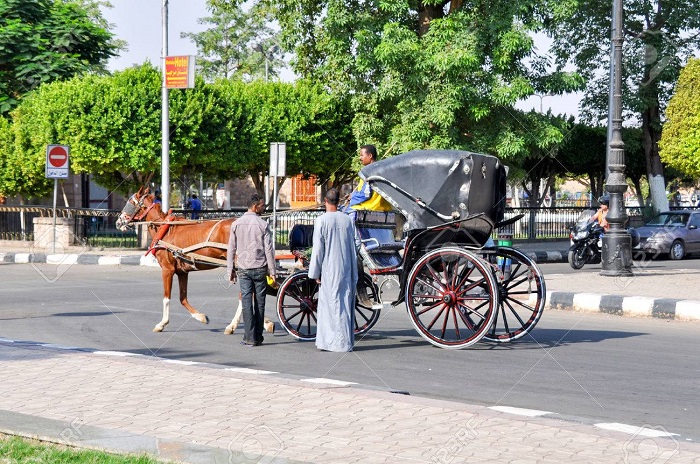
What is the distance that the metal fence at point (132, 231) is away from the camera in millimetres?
30672

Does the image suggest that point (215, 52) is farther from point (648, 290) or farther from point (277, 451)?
point (277, 451)

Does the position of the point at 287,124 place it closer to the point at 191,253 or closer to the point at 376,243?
the point at 191,253

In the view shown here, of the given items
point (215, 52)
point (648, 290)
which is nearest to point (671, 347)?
point (648, 290)

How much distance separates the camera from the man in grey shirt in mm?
11555

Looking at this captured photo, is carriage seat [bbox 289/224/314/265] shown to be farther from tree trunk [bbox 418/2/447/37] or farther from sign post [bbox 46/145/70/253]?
tree trunk [bbox 418/2/447/37]

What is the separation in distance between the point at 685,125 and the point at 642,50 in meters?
4.91

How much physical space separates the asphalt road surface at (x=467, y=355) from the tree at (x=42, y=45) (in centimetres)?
2327

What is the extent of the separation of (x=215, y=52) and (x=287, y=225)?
41234 millimetres

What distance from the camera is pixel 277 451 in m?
5.97

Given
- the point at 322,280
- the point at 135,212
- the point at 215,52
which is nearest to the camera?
the point at 322,280

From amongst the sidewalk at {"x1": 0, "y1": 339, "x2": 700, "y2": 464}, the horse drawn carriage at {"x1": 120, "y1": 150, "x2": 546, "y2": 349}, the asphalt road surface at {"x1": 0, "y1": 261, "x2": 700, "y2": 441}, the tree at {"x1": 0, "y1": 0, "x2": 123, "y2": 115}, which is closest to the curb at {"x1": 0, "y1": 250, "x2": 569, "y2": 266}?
the asphalt road surface at {"x1": 0, "y1": 261, "x2": 700, "y2": 441}

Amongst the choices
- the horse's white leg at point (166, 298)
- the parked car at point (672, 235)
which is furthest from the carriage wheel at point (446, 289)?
the parked car at point (672, 235)

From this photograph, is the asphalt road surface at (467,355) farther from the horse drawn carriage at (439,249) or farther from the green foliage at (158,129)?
the green foliage at (158,129)

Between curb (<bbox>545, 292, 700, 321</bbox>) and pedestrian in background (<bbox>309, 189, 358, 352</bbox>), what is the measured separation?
6081 millimetres
